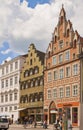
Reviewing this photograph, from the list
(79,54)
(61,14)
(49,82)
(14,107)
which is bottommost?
(14,107)

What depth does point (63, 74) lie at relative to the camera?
6825 cm

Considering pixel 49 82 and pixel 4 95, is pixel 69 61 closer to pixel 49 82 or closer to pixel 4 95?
pixel 49 82

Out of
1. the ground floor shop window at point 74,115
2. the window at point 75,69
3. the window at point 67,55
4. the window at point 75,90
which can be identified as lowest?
the ground floor shop window at point 74,115

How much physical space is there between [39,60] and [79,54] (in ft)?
50.8

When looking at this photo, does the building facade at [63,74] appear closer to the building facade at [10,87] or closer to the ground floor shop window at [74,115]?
the ground floor shop window at [74,115]

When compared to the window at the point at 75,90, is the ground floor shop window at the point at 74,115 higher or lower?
lower

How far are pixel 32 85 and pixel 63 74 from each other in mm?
13095

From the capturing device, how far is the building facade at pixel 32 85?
7600cm

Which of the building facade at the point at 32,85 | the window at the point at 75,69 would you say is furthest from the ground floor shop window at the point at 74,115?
the building facade at the point at 32,85

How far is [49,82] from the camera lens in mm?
72938

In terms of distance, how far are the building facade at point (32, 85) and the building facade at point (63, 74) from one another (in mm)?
2322

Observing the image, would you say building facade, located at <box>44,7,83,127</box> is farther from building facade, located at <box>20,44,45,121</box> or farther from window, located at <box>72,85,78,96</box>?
building facade, located at <box>20,44,45,121</box>

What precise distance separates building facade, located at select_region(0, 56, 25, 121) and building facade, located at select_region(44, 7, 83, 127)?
1359cm

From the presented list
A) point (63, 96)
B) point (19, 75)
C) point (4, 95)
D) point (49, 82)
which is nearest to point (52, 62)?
point (49, 82)
